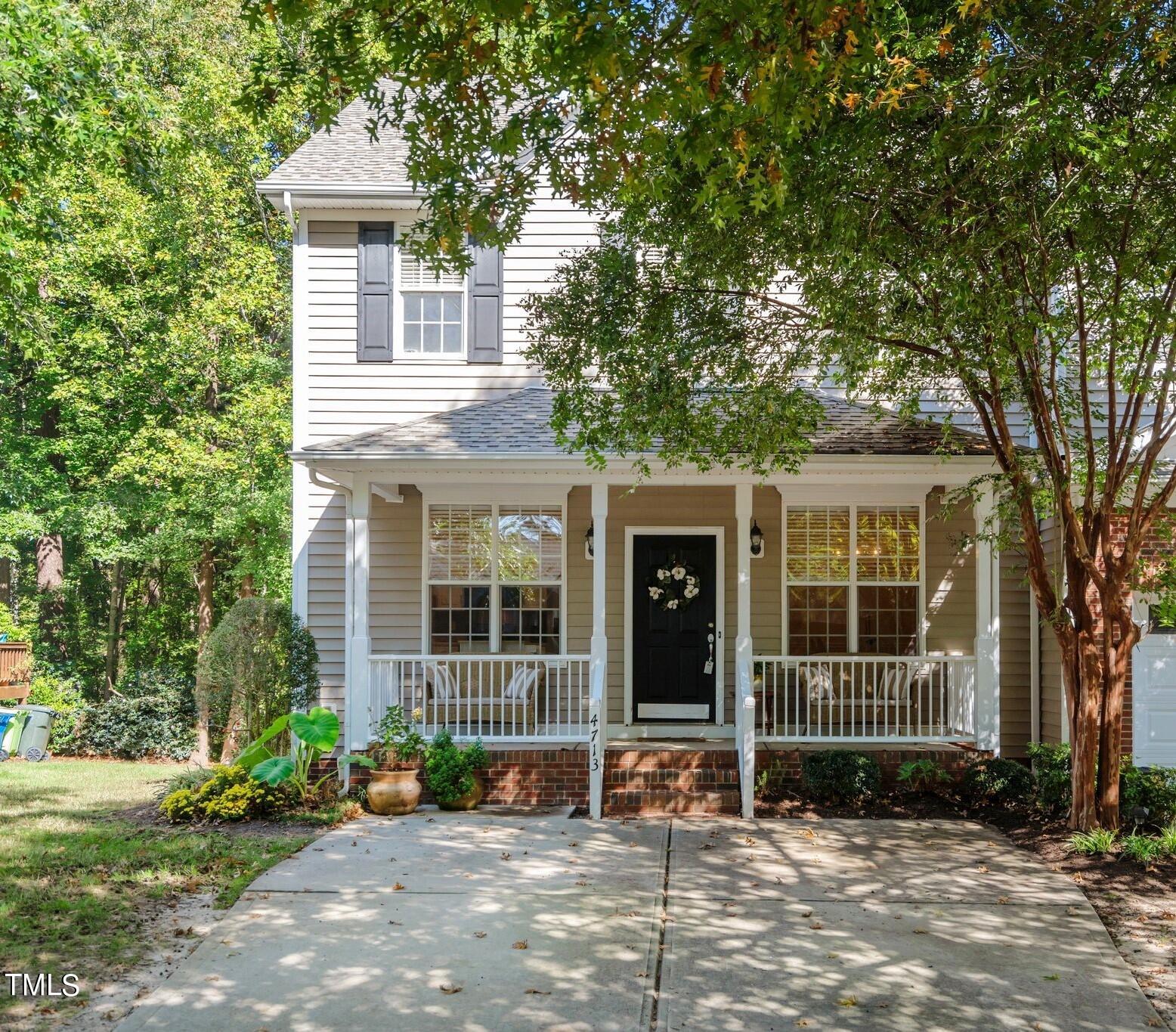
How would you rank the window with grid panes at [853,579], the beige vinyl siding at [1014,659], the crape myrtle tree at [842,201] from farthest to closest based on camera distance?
1. the window with grid panes at [853,579]
2. the beige vinyl siding at [1014,659]
3. the crape myrtle tree at [842,201]

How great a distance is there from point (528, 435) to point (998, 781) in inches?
223

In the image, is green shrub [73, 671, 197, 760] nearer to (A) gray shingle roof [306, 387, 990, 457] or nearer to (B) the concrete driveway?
(A) gray shingle roof [306, 387, 990, 457]

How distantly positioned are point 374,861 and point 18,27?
6977 mm

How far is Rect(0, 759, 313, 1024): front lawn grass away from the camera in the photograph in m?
6.34

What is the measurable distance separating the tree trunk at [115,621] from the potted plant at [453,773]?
1286 centimetres

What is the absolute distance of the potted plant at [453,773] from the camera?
1070 cm

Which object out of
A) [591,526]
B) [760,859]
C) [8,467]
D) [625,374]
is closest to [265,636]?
[591,526]

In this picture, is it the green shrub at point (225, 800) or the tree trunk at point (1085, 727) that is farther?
the green shrub at point (225, 800)

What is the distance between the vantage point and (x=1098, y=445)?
37.1ft

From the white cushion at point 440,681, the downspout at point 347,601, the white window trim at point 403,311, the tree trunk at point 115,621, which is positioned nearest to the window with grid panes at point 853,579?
the white cushion at point 440,681

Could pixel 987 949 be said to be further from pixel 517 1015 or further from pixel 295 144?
pixel 295 144

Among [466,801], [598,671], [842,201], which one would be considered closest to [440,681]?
[466,801]

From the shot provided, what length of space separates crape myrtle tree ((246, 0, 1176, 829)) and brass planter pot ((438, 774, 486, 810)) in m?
3.50

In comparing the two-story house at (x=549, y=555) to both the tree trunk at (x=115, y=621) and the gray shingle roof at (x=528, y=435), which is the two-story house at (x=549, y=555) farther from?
the tree trunk at (x=115, y=621)
